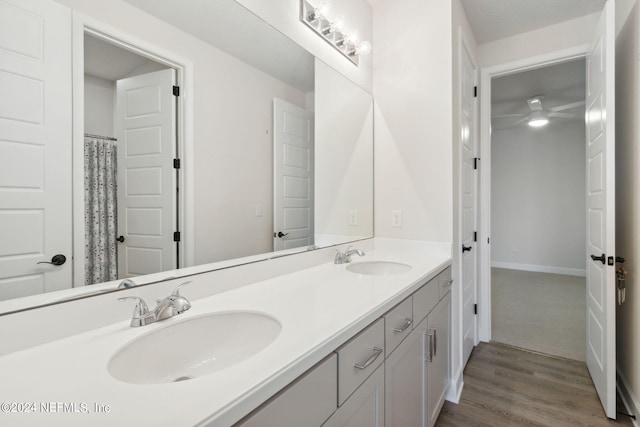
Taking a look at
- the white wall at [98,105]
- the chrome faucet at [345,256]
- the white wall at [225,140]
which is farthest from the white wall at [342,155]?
the white wall at [98,105]

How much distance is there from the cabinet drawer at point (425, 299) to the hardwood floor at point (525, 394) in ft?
2.39

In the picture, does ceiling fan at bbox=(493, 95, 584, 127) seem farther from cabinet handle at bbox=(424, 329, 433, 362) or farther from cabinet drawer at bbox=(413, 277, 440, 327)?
cabinet handle at bbox=(424, 329, 433, 362)

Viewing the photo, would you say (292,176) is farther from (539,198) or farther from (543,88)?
(539,198)

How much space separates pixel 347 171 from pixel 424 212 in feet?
1.88

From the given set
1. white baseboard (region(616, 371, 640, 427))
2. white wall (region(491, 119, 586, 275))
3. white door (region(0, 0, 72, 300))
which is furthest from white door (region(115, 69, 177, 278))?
white wall (region(491, 119, 586, 275))

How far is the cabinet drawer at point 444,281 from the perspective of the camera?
1.66 m

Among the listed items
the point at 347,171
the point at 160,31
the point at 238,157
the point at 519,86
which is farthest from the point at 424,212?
the point at 519,86

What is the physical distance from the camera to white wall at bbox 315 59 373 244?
1769 millimetres

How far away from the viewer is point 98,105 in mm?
802

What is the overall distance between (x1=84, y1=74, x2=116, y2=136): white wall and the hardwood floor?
2035mm

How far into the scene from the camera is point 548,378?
2070 millimetres

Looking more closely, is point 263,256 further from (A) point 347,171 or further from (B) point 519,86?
(B) point 519,86

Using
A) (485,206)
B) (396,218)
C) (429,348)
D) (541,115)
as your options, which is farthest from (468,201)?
(541,115)

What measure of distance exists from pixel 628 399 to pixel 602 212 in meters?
1.08
